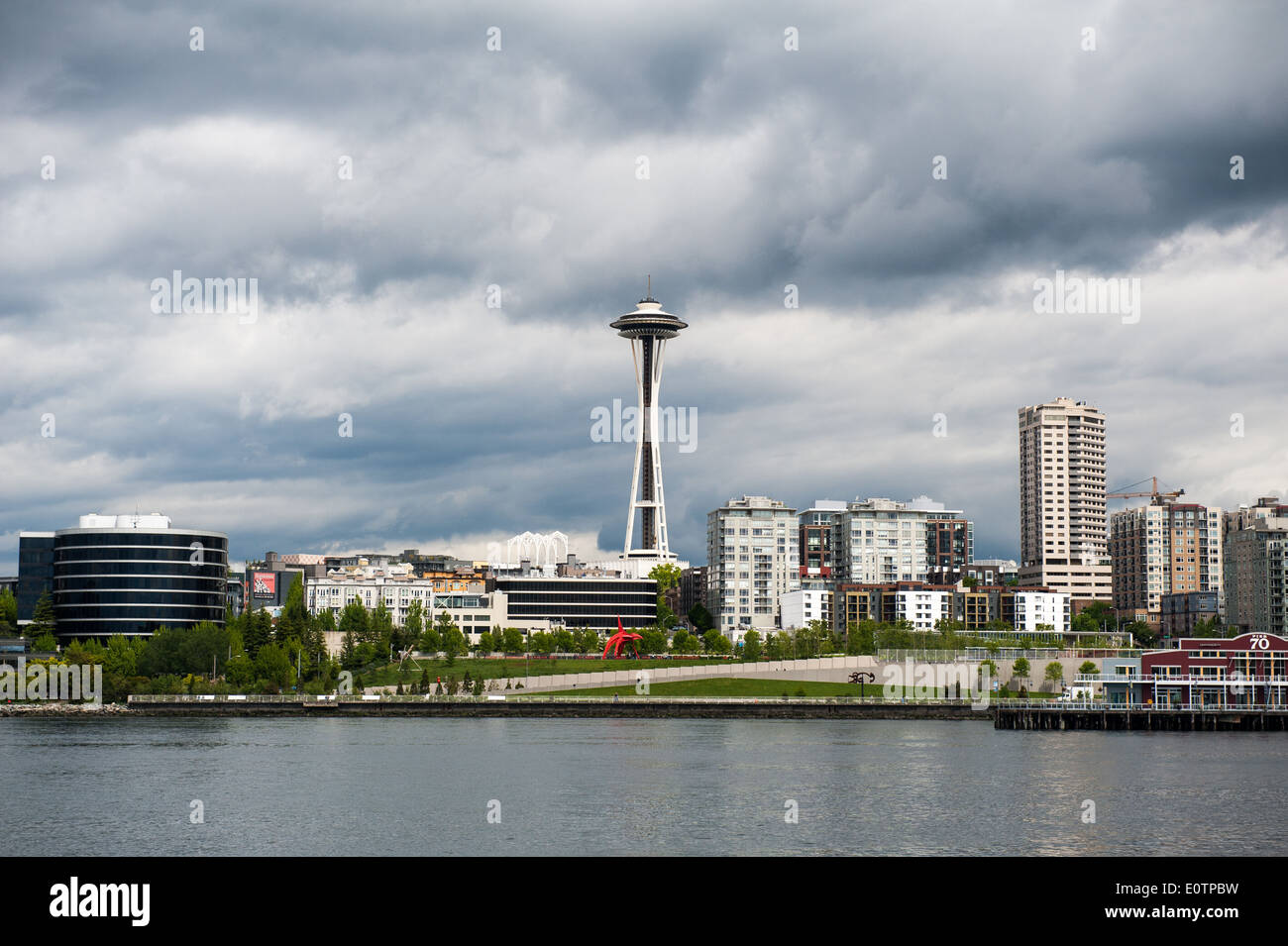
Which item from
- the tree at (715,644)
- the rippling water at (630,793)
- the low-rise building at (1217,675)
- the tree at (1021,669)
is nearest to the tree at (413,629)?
the tree at (715,644)

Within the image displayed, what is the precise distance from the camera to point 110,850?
48.4 m

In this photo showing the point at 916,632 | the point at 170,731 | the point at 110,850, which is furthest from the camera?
the point at 916,632

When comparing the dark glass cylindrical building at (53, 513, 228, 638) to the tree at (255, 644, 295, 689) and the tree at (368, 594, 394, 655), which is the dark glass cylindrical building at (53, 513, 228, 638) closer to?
the tree at (368, 594, 394, 655)

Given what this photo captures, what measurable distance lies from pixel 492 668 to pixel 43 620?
5623 cm

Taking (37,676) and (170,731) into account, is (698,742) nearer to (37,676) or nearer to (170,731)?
(170,731)

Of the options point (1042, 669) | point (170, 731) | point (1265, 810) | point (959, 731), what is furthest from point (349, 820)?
point (1042, 669)

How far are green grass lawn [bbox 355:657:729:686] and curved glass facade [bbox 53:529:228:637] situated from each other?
1126 inches

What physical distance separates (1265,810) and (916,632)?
12218 cm

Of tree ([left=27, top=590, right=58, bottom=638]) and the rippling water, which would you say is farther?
tree ([left=27, top=590, right=58, bottom=638])

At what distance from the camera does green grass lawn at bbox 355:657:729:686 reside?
166 metres

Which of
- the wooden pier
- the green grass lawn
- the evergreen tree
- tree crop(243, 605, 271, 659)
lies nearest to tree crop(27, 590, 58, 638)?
the evergreen tree

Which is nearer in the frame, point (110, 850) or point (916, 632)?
point (110, 850)
